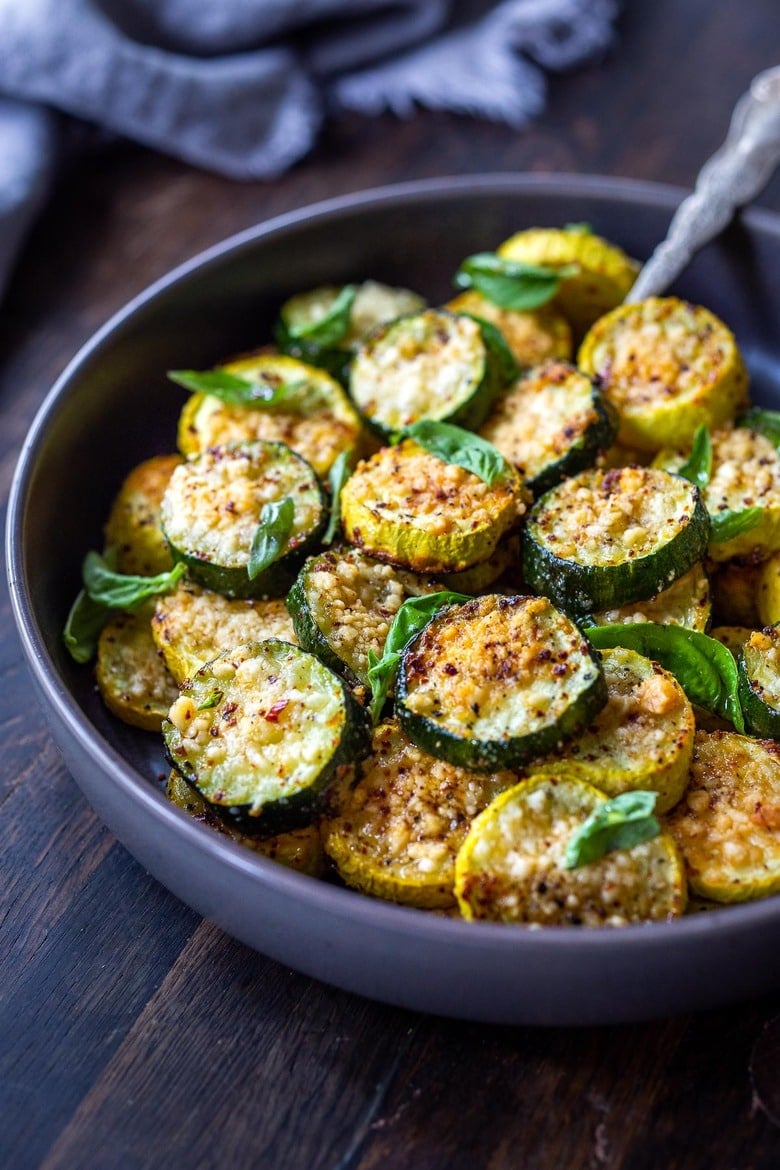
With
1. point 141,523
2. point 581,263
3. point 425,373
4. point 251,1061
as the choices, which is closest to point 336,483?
point 425,373

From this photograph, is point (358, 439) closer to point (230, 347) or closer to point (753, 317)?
point (230, 347)

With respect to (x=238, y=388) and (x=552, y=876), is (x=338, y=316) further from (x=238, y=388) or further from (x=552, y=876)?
(x=552, y=876)

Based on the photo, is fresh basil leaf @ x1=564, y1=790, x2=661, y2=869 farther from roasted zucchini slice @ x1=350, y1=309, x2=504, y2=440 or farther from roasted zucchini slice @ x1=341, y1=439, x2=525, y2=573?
roasted zucchini slice @ x1=350, y1=309, x2=504, y2=440

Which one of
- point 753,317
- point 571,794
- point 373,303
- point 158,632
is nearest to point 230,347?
point 373,303

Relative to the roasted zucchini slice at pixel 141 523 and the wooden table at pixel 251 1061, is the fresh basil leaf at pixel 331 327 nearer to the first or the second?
the roasted zucchini slice at pixel 141 523

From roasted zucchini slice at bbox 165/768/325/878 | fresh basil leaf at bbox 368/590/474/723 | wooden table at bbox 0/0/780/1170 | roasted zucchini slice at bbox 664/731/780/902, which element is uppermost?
roasted zucchini slice at bbox 664/731/780/902

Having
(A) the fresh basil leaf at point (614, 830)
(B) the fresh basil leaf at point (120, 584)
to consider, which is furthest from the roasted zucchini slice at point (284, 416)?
(A) the fresh basil leaf at point (614, 830)

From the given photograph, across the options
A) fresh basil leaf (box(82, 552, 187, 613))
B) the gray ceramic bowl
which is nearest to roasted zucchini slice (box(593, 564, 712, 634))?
the gray ceramic bowl
